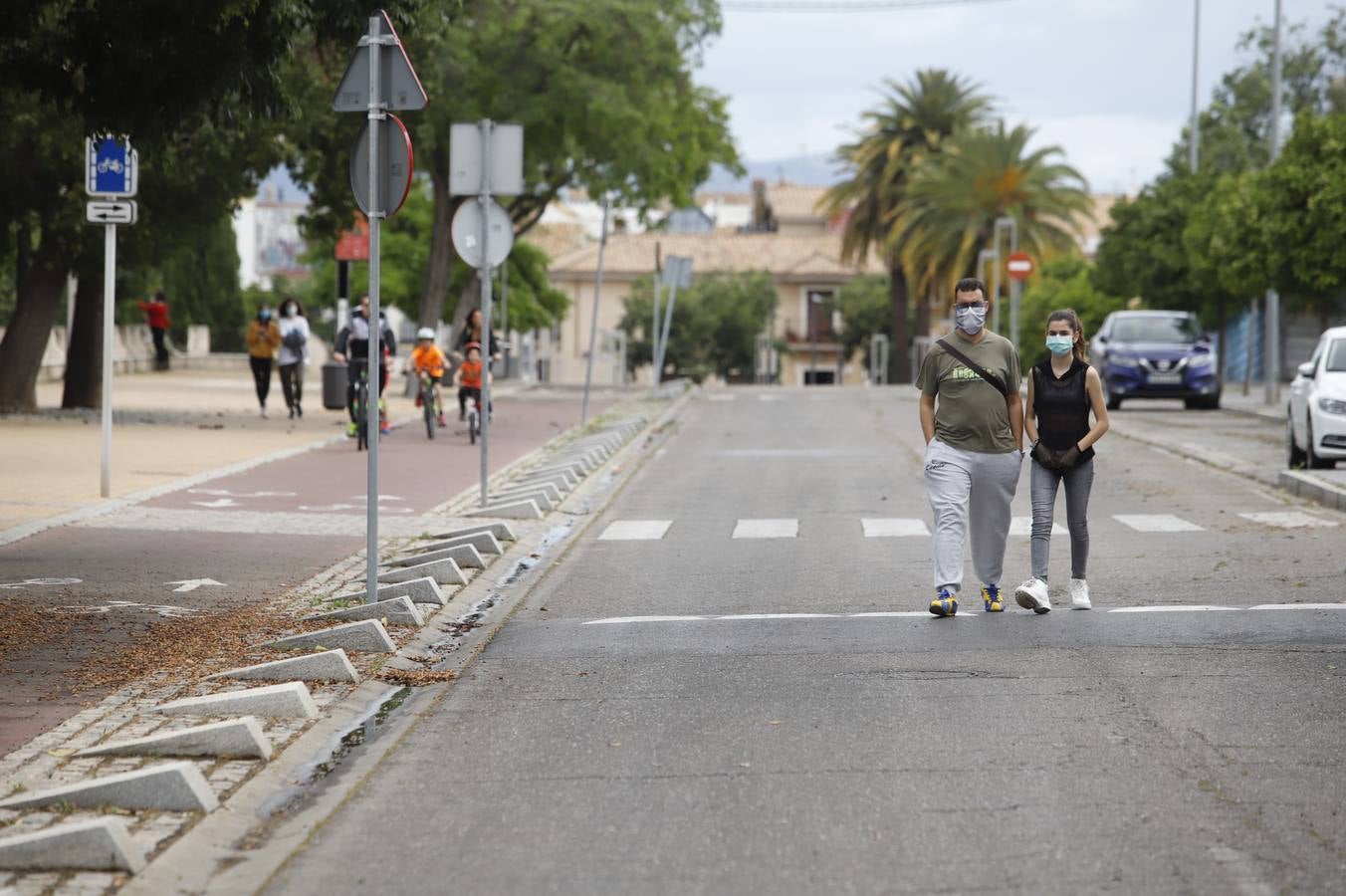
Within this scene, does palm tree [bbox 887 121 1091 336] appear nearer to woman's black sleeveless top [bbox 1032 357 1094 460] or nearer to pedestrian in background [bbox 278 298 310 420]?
pedestrian in background [bbox 278 298 310 420]

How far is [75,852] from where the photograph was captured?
18.7 ft

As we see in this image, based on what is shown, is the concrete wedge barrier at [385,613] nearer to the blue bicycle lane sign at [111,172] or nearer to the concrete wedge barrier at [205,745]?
the concrete wedge barrier at [205,745]

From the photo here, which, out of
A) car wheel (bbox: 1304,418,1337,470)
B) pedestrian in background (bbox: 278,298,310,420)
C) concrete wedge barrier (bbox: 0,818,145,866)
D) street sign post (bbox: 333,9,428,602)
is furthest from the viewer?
pedestrian in background (bbox: 278,298,310,420)

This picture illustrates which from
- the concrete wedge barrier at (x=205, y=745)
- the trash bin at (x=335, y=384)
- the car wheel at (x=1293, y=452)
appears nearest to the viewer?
the concrete wedge barrier at (x=205, y=745)

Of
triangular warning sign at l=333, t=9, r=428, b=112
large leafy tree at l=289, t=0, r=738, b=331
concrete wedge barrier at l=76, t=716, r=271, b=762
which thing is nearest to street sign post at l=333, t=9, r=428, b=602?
triangular warning sign at l=333, t=9, r=428, b=112

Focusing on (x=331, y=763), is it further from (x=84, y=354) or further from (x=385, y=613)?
(x=84, y=354)

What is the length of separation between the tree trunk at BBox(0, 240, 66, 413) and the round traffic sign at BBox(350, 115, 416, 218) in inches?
751

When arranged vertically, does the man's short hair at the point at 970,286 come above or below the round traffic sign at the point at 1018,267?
below

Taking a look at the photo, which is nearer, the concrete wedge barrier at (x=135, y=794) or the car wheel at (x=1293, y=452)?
the concrete wedge barrier at (x=135, y=794)

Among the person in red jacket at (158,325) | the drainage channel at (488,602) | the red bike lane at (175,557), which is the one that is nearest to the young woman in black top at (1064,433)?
the drainage channel at (488,602)

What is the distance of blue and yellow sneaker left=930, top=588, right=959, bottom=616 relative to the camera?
10961 mm

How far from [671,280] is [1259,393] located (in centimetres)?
1536

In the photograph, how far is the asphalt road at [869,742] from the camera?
575 centimetres

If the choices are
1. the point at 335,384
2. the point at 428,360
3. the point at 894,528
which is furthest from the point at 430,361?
the point at 894,528
